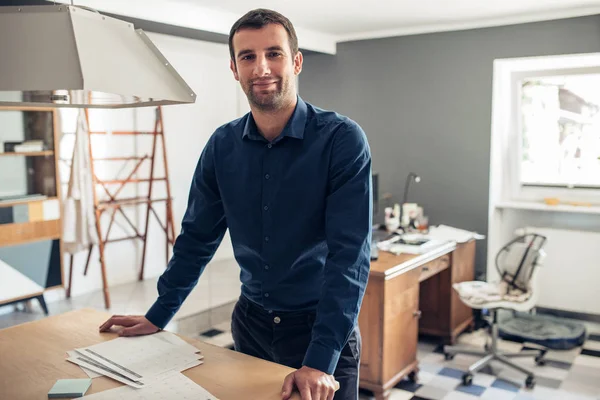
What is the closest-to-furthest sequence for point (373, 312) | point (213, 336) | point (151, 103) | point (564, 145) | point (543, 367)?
point (151, 103) < point (373, 312) < point (543, 367) < point (213, 336) < point (564, 145)

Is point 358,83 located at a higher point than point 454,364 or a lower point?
higher

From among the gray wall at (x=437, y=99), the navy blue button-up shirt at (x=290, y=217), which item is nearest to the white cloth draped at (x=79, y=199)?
the gray wall at (x=437, y=99)

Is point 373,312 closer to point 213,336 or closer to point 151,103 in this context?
point 213,336

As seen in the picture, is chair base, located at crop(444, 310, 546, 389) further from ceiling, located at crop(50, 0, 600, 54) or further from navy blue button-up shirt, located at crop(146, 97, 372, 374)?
navy blue button-up shirt, located at crop(146, 97, 372, 374)

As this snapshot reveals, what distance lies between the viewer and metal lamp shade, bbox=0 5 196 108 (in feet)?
3.89

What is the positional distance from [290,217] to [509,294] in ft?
8.53

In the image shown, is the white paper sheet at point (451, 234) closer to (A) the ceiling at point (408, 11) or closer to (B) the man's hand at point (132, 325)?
(A) the ceiling at point (408, 11)

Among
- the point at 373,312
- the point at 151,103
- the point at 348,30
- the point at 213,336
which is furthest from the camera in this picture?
the point at 348,30

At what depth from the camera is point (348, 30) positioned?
17.1 feet

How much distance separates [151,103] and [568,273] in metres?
4.17

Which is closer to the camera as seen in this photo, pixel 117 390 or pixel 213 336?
pixel 117 390

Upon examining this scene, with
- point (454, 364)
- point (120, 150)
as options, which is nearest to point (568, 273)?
point (454, 364)

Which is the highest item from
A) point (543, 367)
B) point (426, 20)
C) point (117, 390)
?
point (426, 20)

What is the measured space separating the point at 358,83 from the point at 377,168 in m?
0.80
